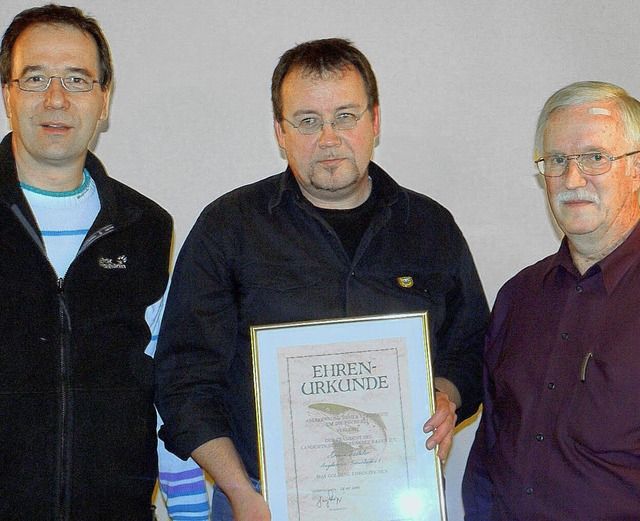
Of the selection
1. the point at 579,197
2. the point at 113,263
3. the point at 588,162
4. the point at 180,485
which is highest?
the point at 588,162

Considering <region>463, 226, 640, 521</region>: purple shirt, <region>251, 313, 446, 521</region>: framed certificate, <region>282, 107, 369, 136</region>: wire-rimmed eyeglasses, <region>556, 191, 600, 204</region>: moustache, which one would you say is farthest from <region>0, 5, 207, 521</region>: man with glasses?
<region>556, 191, 600, 204</region>: moustache

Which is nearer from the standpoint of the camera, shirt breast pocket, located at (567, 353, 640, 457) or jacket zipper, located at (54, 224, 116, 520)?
shirt breast pocket, located at (567, 353, 640, 457)

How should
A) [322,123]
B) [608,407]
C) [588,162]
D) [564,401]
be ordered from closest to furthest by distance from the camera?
[608,407]
[564,401]
[588,162]
[322,123]

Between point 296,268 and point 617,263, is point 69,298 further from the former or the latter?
point 617,263

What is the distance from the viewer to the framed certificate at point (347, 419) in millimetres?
2355

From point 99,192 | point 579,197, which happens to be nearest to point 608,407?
point 579,197

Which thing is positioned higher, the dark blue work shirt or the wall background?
the wall background

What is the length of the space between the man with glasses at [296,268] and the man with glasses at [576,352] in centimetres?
21

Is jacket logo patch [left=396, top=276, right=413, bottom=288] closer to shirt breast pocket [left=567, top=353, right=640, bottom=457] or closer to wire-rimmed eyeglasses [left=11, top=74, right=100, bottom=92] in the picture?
shirt breast pocket [left=567, top=353, right=640, bottom=457]

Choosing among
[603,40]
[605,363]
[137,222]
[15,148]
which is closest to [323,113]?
[137,222]

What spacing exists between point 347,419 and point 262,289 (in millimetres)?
498

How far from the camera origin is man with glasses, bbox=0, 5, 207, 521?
2.35 m

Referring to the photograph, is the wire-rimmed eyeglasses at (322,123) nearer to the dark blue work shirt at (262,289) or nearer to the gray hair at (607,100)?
the dark blue work shirt at (262,289)

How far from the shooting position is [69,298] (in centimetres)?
242
